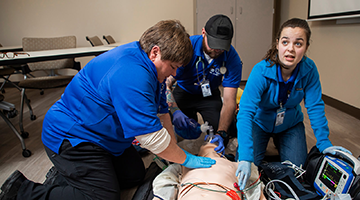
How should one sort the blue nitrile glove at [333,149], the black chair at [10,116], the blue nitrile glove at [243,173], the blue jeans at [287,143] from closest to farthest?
the blue nitrile glove at [243,173] < the blue nitrile glove at [333,149] < the blue jeans at [287,143] < the black chair at [10,116]

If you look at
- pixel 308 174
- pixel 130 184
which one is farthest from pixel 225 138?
pixel 130 184

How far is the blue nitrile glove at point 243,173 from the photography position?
95 cm

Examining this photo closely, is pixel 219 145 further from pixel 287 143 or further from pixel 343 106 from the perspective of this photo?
pixel 343 106

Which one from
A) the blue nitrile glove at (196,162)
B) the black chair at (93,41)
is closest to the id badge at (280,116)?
the blue nitrile glove at (196,162)

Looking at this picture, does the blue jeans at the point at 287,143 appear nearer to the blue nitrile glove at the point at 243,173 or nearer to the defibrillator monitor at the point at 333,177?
the defibrillator monitor at the point at 333,177

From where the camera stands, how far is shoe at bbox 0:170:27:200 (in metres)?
1.04

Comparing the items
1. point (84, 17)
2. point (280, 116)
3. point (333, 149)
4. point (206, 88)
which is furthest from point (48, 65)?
point (333, 149)

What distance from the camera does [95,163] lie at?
111 cm

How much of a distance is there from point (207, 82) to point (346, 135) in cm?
138

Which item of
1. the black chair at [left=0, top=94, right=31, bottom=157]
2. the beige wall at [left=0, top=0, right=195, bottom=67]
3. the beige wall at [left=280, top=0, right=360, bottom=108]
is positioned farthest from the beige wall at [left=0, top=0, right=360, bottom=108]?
the black chair at [left=0, top=94, right=31, bottom=157]

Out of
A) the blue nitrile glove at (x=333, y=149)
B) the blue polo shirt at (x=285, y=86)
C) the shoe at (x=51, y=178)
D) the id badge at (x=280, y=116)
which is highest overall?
the blue polo shirt at (x=285, y=86)

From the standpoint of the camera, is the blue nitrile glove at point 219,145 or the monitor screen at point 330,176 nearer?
the monitor screen at point 330,176

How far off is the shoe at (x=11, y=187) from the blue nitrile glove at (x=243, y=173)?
1.11 meters

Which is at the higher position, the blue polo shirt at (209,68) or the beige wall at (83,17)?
the beige wall at (83,17)
